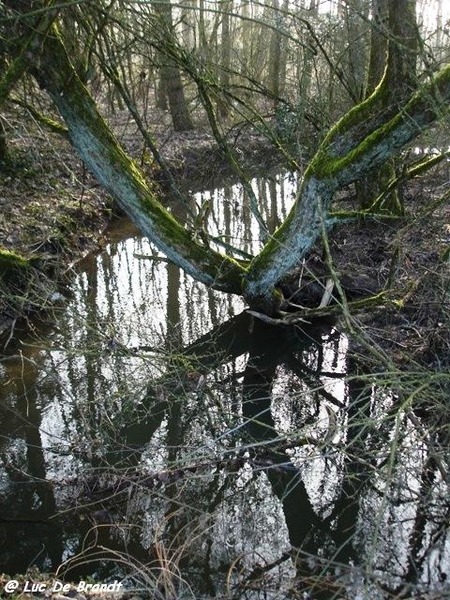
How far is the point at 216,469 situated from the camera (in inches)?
191

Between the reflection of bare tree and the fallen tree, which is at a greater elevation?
the fallen tree

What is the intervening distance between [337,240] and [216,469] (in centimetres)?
Answer: 462

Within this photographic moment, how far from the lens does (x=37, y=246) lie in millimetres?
8367

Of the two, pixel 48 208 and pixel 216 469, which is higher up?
pixel 48 208

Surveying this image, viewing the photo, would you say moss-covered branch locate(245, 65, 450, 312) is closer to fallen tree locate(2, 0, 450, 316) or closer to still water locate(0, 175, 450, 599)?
fallen tree locate(2, 0, 450, 316)

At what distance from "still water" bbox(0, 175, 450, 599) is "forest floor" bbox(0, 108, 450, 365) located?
0.53 metres

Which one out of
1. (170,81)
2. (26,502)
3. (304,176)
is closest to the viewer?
(26,502)

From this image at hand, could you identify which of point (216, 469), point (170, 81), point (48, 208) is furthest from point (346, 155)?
point (170, 81)

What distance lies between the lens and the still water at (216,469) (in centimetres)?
378

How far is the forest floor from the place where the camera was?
19.0 ft

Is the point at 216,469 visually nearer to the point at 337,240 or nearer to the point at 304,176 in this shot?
the point at 304,176

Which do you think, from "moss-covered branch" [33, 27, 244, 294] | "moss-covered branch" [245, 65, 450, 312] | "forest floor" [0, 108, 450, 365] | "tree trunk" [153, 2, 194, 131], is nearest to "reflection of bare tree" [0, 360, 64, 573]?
"forest floor" [0, 108, 450, 365]

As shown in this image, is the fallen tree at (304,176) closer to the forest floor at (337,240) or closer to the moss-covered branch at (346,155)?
the moss-covered branch at (346,155)

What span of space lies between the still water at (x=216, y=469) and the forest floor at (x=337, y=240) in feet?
1.75
